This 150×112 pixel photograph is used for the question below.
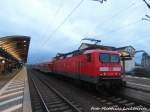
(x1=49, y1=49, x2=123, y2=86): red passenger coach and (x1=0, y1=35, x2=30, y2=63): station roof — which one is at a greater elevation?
(x1=0, y1=35, x2=30, y2=63): station roof

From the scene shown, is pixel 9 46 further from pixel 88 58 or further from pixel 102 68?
pixel 102 68

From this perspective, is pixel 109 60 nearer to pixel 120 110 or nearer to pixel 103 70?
pixel 103 70

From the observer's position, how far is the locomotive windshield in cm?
1935

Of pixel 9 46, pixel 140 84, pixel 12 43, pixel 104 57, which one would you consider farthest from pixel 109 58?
pixel 9 46

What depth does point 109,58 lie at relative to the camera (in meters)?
19.6

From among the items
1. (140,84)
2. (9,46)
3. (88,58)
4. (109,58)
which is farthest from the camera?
(9,46)

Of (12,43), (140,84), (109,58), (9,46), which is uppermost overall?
(12,43)

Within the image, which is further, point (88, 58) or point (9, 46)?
point (9, 46)

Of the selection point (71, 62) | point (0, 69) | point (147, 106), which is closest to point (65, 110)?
point (147, 106)

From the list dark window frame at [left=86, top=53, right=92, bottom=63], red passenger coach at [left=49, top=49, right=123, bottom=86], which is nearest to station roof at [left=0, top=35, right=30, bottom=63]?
dark window frame at [left=86, top=53, right=92, bottom=63]

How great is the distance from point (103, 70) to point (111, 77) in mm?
721

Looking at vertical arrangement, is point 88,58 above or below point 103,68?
above

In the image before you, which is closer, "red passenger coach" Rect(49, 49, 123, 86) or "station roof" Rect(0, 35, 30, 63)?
"red passenger coach" Rect(49, 49, 123, 86)

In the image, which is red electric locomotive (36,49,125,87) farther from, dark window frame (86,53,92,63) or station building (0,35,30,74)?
station building (0,35,30,74)
